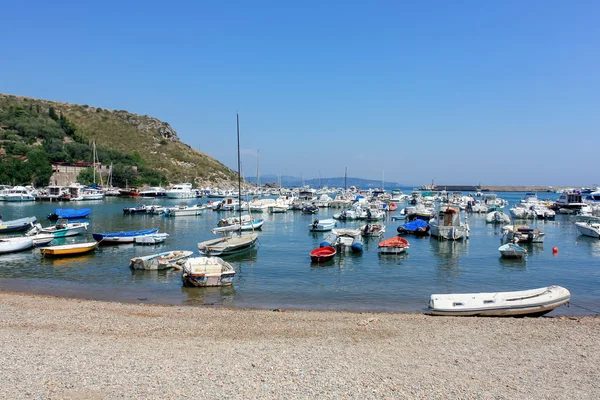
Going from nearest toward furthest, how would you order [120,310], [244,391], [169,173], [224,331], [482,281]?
[244,391]
[224,331]
[120,310]
[482,281]
[169,173]

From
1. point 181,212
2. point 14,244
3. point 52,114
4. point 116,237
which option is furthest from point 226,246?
point 52,114

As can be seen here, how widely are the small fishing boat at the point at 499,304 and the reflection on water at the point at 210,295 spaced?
891cm

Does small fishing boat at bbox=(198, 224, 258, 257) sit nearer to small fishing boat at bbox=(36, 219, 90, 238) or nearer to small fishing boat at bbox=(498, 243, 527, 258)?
small fishing boat at bbox=(36, 219, 90, 238)

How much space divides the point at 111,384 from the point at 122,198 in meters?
103

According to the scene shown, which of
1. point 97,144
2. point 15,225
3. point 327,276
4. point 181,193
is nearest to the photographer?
point 327,276

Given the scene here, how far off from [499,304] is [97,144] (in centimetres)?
14166

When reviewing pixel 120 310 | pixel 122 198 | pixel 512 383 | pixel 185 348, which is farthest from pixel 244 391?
pixel 122 198

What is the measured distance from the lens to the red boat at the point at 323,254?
29922mm

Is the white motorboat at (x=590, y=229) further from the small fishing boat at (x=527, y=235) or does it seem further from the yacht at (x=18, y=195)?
the yacht at (x=18, y=195)

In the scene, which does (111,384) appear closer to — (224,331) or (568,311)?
(224,331)

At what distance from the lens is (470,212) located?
7906cm

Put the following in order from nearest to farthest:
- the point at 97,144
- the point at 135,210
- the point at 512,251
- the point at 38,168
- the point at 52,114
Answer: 1. the point at 512,251
2. the point at 135,210
3. the point at 38,168
4. the point at 52,114
5. the point at 97,144

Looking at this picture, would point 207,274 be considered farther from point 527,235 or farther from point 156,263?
point 527,235

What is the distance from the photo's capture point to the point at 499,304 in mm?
17625
